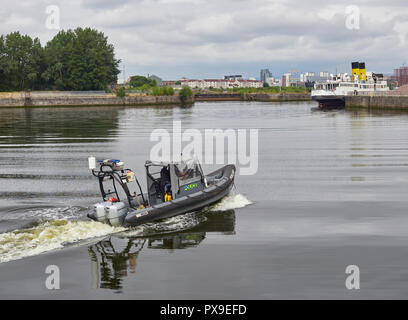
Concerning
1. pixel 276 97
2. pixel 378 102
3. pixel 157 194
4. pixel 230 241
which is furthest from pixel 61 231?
pixel 276 97

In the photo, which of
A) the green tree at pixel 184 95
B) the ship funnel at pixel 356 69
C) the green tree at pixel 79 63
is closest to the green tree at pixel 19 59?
the green tree at pixel 79 63

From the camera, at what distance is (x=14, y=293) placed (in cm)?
1395

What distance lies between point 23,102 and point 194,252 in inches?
5107

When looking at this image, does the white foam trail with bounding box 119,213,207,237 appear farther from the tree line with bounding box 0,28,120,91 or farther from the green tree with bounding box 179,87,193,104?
the green tree with bounding box 179,87,193,104

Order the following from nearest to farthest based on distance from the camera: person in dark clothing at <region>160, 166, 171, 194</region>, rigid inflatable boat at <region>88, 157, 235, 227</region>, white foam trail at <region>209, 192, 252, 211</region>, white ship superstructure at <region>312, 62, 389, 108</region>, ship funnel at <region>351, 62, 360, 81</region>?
rigid inflatable boat at <region>88, 157, 235, 227</region>
person in dark clothing at <region>160, 166, 171, 194</region>
white foam trail at <region>209, 192, 252, 211</region>
white ship superstructure at <region>312, 62, 389, 108</region>
ship funnel at <region>351, 62, 360, 81</region>

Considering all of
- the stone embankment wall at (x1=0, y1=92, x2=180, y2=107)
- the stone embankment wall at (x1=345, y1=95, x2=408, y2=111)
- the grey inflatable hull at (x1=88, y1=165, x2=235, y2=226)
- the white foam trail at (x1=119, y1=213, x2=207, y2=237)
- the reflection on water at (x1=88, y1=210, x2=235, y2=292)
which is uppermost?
the stone embankment wall at (x1=0, y1=92, x2=180, y2=107)

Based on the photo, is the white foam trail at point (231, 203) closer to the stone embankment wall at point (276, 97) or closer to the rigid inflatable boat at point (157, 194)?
the rigid inflatable boat at point (157, 194)

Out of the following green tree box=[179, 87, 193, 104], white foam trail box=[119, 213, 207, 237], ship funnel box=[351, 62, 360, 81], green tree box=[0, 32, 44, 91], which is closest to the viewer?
white foam trail box=[119, 213, 207, 237]

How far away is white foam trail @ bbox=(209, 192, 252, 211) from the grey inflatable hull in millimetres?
414

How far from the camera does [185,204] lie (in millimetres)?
20641

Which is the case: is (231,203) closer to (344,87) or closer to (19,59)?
(344,87)

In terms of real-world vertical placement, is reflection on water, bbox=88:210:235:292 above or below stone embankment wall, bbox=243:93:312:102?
below

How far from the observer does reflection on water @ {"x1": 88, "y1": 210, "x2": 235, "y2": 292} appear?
1523cm

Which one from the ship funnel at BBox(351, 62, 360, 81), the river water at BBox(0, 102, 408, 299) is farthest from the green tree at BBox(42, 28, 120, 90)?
the river water at BBox(0, 102, 408, 299)
